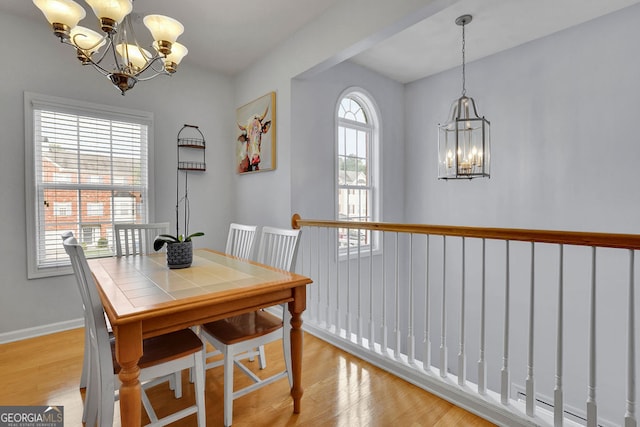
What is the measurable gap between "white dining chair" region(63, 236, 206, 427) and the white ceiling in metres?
2.27

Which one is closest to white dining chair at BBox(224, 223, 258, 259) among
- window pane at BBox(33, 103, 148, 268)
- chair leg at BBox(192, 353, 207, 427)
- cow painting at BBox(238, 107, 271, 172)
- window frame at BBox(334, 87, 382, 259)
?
cow painting at BBox(238, 107, 271, 172)

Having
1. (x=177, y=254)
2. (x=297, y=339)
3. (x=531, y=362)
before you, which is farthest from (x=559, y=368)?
(x=177, y=254)

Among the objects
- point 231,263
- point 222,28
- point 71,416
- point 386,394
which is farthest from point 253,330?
point 222,28

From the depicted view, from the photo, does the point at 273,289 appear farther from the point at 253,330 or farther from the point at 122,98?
the point at 122,98

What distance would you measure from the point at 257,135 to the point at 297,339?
7.76 feet

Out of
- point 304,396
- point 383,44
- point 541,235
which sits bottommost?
point 304,396

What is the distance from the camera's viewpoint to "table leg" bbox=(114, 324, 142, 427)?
1196 mm

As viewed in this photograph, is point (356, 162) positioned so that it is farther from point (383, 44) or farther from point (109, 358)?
point (109, 358)

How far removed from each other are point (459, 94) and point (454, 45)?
663mm

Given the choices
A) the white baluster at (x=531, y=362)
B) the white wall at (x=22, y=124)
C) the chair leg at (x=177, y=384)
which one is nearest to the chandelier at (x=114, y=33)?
the white wall at (x=22, y=124)

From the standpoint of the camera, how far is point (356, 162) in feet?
13.1

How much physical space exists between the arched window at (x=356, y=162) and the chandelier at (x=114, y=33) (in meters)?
2.10

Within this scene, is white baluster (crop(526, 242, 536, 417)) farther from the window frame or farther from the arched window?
the window frame
